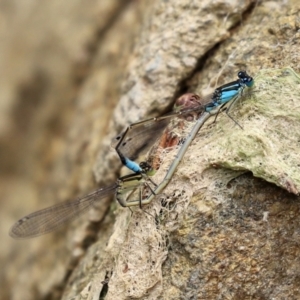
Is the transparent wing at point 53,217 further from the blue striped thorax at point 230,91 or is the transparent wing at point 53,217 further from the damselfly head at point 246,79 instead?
the damselfly head at point 246,79

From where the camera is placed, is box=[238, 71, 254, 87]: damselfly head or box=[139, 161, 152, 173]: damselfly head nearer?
box=[238, 71, 254, 87]: damselfly head

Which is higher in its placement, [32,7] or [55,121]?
[32,7]

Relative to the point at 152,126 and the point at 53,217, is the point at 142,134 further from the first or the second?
the point at 53,217

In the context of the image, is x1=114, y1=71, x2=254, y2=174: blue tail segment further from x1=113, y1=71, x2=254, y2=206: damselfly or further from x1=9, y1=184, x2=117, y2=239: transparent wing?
x1=9, y1=184, x2=117, y2=239: transparent wing

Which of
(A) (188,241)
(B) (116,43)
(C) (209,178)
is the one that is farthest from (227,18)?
(B) (116,43)

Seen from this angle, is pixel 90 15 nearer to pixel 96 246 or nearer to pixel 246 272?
pixel 96 246

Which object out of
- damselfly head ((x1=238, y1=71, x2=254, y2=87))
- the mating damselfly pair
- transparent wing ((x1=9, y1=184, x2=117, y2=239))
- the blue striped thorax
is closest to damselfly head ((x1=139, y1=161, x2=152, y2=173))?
the mating damselfly pair

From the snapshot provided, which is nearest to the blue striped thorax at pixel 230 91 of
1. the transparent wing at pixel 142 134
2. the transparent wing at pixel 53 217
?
the transparent wing at pixel 142 134

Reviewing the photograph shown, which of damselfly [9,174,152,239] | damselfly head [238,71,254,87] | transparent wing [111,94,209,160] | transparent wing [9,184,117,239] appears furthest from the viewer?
transparent wing [9,184,117,239]
